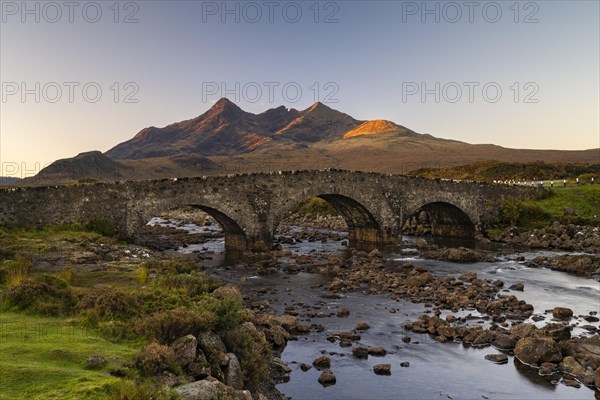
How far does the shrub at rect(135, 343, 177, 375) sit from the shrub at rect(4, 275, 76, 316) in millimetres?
3901

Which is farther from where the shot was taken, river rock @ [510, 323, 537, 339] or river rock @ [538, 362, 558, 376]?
river rock @ [510, 323, 537, 339]

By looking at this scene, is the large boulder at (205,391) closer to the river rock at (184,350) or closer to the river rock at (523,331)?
the river rock at (184,350)

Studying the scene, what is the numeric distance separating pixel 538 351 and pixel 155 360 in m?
11.4

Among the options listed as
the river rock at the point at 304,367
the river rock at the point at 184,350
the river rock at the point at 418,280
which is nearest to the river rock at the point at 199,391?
the river rock at the point at 184,350

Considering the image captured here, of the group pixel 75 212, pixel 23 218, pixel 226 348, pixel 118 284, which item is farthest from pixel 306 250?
pixel 226 348

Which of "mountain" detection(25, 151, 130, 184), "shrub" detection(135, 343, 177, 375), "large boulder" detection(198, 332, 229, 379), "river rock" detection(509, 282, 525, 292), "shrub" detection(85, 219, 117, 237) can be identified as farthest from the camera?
"mountain" detection(25, 151, 130, 184)

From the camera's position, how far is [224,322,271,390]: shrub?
36.4ft

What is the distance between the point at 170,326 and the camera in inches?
405

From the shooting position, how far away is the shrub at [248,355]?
1111 centimetres

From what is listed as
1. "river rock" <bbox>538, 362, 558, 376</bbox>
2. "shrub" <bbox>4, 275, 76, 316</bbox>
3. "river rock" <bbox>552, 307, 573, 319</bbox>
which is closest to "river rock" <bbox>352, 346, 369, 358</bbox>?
"river rock" <bbox>538, 362, 558, 376</bbox>

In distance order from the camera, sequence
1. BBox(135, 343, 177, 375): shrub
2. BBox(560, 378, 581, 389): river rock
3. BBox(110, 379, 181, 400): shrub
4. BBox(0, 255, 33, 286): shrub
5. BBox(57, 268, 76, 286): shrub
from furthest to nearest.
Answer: BBox(57, 268, 76, 286): shrub < BBox(0, 255, 33, 286): shrub < BBox(560, 378, 581, 389): river rock < BBox(135, 343, 177, 375): shrub < BBox(110, 379, 181, 400): shrub

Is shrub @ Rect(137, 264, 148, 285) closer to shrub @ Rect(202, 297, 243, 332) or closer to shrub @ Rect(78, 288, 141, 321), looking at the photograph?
shrub @ Rect(78, 288, 141, 321)

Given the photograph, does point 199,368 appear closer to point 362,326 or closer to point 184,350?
point 184,350

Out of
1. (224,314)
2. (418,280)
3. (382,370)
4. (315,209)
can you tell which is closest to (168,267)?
(224,314)
